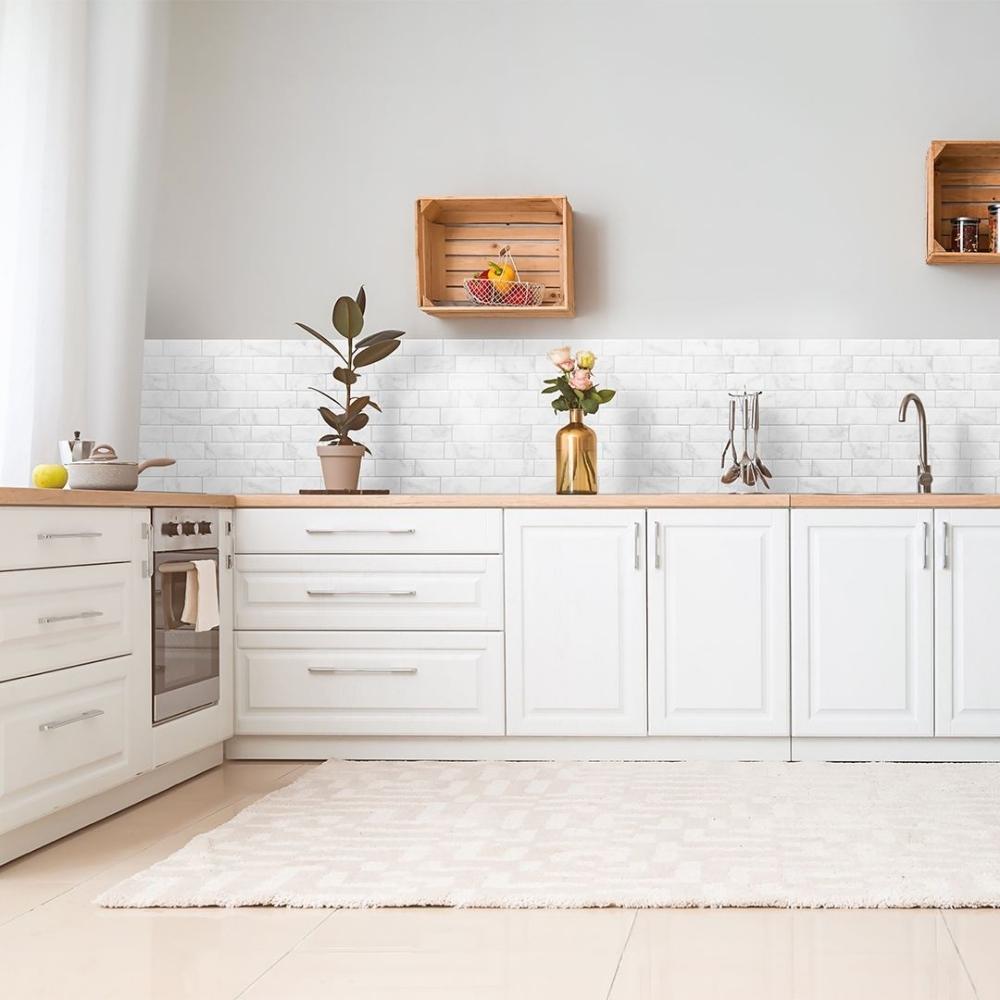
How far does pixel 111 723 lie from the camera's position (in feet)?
10.4

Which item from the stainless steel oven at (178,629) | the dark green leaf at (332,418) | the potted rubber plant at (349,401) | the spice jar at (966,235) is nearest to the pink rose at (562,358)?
the potted rubber plant at (349,401)

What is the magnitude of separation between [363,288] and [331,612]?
121cm

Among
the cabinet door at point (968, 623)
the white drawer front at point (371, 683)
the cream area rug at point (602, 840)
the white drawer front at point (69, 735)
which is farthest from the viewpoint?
the white drawer front at point (371, 683)

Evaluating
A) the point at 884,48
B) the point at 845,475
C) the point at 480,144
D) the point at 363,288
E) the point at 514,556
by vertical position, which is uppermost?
the point at 884,48

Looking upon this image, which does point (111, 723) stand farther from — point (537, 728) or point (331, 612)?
point (537, 728)

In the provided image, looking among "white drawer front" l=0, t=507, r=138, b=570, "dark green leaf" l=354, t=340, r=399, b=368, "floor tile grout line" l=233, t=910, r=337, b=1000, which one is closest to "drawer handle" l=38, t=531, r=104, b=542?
"white drawer front" l=0, t=507, r=138, b=570

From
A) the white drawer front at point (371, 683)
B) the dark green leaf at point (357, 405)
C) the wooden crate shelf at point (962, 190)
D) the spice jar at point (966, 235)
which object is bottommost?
the white drawer front at point (371, 683)

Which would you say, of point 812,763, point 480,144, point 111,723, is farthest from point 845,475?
point 111,723

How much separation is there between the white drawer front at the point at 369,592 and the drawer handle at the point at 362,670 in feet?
0.43

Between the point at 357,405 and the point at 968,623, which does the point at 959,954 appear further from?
the point at 357,405

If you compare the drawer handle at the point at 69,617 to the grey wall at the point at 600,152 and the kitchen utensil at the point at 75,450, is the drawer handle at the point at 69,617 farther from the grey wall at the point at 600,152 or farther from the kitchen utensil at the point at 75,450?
the grey wall at the point at 600,152

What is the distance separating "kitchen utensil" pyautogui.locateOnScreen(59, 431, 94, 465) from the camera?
347 cm

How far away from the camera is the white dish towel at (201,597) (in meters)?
3.63

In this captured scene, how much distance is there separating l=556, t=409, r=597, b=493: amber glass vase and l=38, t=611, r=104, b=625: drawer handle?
167 cm
